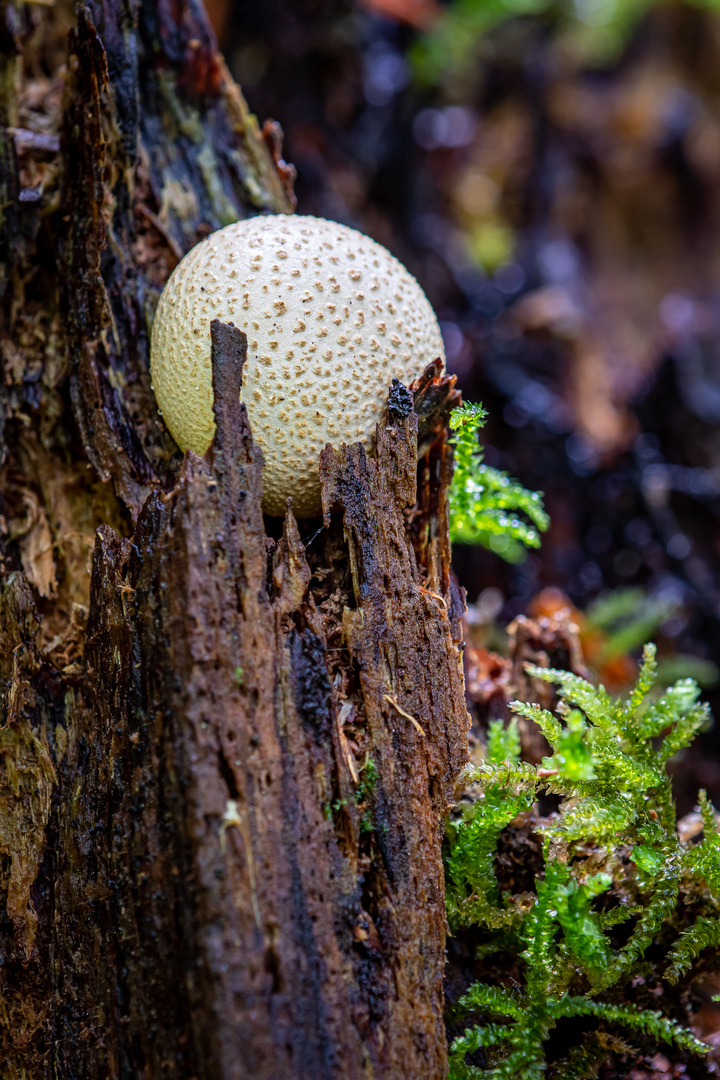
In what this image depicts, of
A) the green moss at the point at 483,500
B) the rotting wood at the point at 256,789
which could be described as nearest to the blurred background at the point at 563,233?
the green moss at the point at 483,500

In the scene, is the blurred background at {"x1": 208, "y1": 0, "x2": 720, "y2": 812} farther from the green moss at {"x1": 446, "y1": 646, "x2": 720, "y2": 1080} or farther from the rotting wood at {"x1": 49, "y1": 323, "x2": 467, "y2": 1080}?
the rotting wood at {"x1": 49, "y1": 323, "x2": 467, "y2": 1080}

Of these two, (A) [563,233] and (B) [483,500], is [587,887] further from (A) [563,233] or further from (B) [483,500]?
(A) [563,233]

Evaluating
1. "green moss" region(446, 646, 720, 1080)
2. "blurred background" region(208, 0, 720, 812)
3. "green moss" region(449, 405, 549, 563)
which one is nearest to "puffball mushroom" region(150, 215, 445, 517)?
"green moss" region(449, 405, 549, 563)

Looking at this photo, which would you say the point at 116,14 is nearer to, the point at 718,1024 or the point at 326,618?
the point at 326,618

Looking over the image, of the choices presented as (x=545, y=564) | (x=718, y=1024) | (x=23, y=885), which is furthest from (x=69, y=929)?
(x=545, y=564)

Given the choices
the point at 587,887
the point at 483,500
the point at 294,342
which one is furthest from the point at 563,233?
the point at 587,887

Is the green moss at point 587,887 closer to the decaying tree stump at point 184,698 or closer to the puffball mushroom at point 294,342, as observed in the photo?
the decaying tree stump at point 184,698
